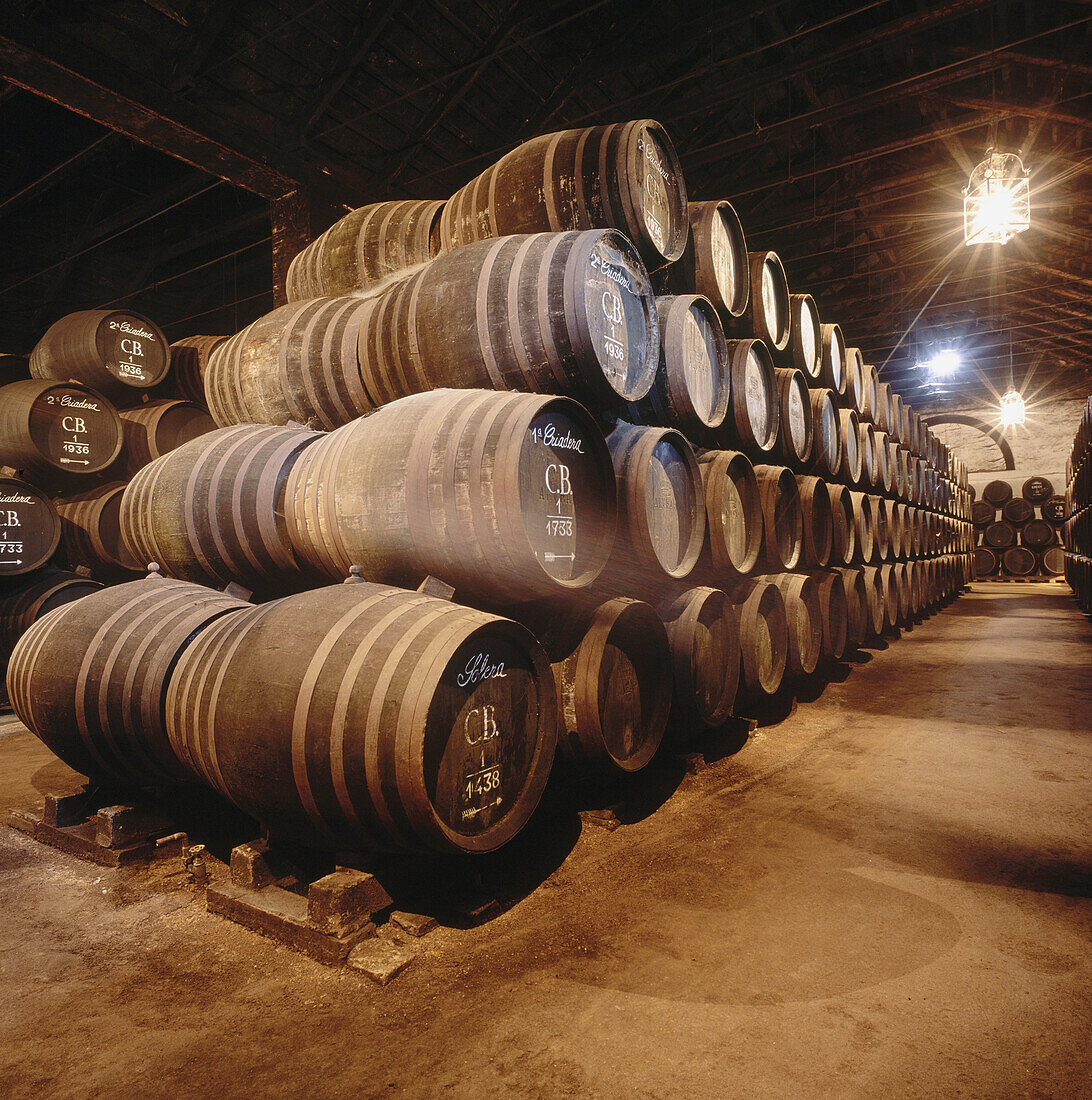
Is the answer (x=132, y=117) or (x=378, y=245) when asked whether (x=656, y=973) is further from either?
(x=132, y=117)

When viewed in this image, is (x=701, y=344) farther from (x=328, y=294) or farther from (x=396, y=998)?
(x=396, y=998)

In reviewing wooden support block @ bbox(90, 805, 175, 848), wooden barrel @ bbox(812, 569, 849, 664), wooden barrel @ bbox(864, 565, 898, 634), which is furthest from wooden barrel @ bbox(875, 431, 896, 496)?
wooden support block @ bbox(90, 805, 175, 848)

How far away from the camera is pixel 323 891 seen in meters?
2.02

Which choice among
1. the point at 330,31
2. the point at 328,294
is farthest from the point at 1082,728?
the point at 330,31

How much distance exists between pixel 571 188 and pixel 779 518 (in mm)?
2625

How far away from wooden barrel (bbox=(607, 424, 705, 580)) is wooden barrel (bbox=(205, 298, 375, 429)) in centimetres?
136

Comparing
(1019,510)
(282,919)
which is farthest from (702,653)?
(1019,510)

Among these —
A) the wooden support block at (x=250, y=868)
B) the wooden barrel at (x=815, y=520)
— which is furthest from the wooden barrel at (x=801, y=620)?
the wooden support block at (x=250, y=868)

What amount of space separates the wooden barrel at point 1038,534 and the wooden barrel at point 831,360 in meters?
16.0

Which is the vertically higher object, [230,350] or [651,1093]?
[230,350]

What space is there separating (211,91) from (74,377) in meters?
2.96

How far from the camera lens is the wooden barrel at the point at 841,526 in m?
5.82

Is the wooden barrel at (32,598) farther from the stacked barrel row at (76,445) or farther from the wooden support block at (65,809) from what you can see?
the wooden support block at (65,809)

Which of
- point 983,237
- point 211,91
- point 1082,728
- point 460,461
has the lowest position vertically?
point 1082,728
